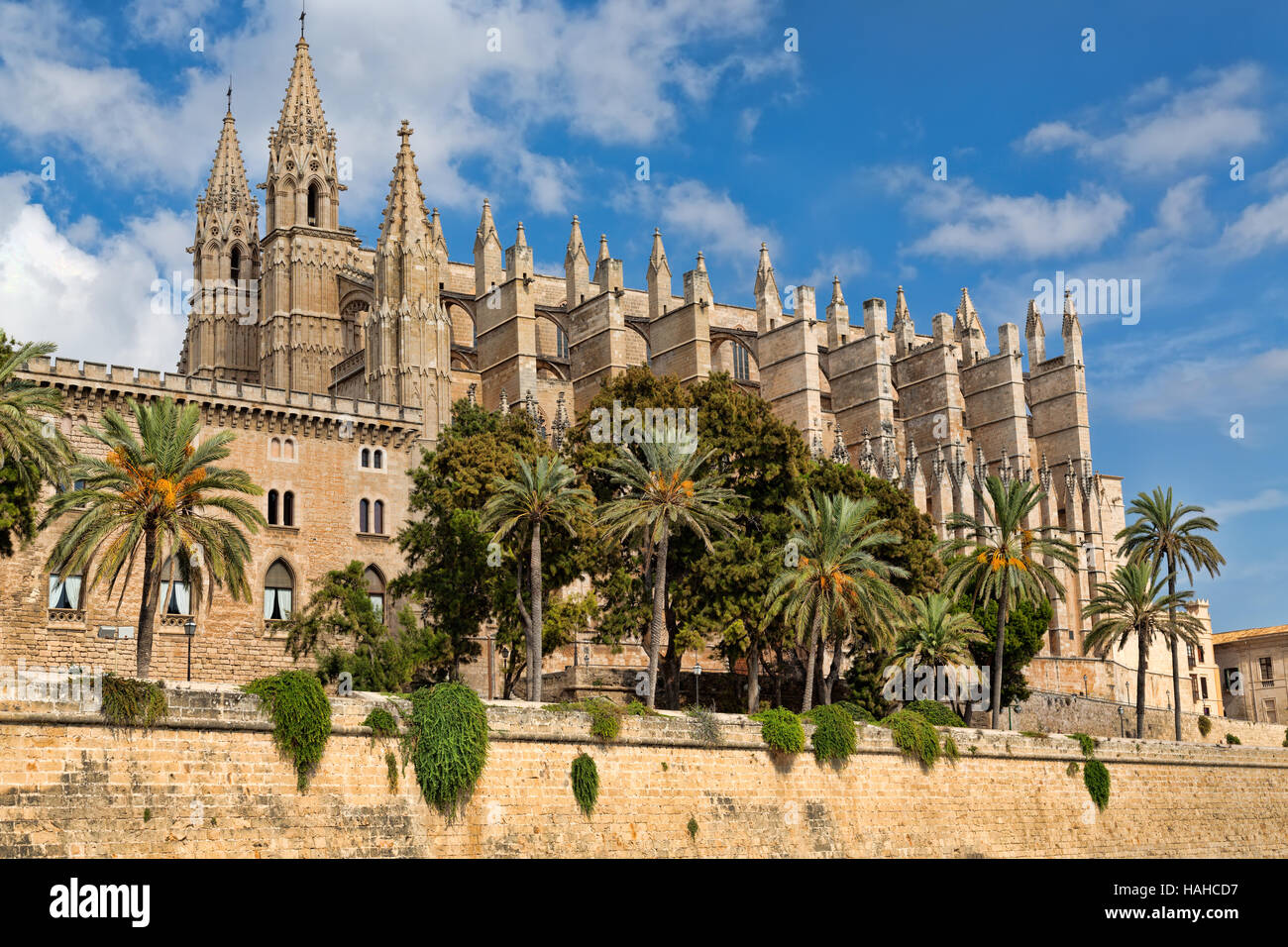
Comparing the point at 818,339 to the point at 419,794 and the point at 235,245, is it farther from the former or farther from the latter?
the point at 419,794

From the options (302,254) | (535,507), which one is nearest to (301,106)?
(302,254)

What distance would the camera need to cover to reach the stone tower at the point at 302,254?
5931 centimetres

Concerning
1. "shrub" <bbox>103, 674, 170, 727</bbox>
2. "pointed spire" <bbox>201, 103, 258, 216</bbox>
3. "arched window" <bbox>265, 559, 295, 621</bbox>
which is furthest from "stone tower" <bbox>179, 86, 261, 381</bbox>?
"shrub" <bbox>103, 674, 170, 727</bbox>

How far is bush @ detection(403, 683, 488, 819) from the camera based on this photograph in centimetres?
2728

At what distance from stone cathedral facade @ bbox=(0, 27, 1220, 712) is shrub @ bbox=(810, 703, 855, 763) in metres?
16.7

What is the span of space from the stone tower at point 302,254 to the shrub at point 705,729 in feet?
101

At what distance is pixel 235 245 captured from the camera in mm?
64500

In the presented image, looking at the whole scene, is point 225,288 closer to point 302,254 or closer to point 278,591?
point 302,254

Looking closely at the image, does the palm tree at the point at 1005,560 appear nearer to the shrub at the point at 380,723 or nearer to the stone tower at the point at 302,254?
the shrub at the point at 380,723

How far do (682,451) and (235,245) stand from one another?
32.1m

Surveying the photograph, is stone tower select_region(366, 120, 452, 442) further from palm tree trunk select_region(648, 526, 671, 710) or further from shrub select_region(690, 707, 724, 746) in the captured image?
shrub select_region(690, 707, 724, 746)

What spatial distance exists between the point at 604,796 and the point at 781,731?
514 cm

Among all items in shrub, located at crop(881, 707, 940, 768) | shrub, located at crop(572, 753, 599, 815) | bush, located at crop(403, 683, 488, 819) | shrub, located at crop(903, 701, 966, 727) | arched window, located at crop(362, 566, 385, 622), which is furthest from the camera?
arched window, located at crop(362, 566, 385, 622)

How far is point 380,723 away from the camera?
1062 inches
